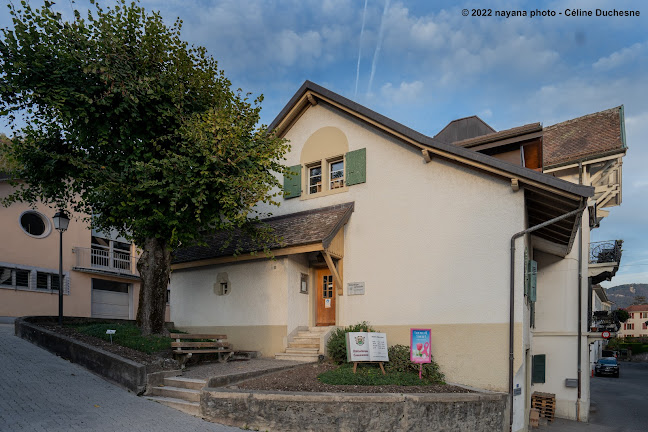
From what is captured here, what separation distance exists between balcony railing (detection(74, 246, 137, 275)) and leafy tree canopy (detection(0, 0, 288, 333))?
1277cm

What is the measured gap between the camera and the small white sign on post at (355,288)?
1290cm

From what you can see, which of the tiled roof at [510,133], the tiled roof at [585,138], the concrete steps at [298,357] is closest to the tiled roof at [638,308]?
the tiled roof at [585,138]

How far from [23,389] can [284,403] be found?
5048 mm

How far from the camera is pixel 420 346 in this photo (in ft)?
35.5

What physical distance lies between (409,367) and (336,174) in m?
6.17

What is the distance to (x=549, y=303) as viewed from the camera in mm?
16047

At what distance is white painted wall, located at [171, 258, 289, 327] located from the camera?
13.8m

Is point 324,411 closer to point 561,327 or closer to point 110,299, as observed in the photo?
point 561,327

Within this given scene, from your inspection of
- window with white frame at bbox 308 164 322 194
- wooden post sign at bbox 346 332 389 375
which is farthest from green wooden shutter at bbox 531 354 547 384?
window with white frame at bbox 308 164 322 194

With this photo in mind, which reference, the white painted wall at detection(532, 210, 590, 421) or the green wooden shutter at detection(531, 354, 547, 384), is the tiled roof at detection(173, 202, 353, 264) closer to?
the white painted wall at detection(532, 210, 590, 421)

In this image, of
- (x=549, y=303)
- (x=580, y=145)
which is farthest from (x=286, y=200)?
(x=580, y=145)

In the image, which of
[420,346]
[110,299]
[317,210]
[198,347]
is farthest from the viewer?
[110,299]

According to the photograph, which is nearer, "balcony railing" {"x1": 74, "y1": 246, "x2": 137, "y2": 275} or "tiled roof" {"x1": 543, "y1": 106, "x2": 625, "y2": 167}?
"tiled roof" {"x1": 543, "y1": 106, "x2": 625, "y2": 167}

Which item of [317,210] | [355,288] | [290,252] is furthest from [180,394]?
[317,210]
